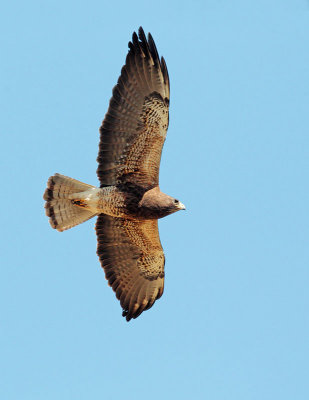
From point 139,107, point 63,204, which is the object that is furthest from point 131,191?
point 139,107

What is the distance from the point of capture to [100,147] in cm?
1614

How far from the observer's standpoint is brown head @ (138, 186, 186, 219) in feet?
52.6

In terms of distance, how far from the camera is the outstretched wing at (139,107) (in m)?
15.9

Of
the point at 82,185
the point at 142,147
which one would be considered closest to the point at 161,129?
the point at 142,147

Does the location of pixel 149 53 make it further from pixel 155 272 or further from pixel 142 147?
pixel 155 272

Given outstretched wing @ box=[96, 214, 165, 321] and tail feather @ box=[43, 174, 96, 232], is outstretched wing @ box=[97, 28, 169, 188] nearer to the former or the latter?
tail feather @ box=[43, 174, 96, 232]

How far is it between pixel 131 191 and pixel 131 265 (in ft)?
5.04

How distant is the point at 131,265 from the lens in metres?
17.0

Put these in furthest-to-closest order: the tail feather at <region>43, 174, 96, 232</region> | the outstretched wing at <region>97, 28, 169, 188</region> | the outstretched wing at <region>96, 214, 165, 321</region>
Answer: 1. the outstretched wing at <region>96, 214, 165, 321</region>
2. the tail feather at <region>43, 174, 96, 232</region>
3. the outstretched wing at <region>97, 28, 169, 188</region>

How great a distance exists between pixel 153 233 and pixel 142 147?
168 cm

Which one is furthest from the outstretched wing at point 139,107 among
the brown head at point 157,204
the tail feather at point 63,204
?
the tail feather at point 63,204

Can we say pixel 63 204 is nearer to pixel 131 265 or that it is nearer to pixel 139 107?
pixel 131 265

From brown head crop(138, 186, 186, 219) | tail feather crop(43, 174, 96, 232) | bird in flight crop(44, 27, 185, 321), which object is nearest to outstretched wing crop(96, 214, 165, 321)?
bird in flight crop(44, 27, 185, 321)

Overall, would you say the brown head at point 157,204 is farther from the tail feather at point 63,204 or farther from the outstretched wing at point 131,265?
the tail feather at point 63,204
